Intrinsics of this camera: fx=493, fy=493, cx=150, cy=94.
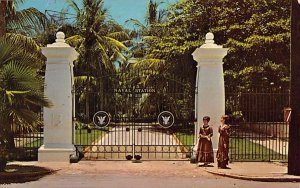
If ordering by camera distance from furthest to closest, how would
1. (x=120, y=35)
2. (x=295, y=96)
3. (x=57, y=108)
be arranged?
1. (x=120, y=35)
2. (x=57, y=108)
3. (x=295, y=96)

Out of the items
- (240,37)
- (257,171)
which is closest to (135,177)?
(257,171)

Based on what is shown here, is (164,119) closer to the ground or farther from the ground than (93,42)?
closer to the ground

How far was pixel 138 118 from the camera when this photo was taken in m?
26.5

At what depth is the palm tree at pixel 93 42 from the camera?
3575 cm

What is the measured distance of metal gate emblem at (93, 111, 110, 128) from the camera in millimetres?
A: 15852

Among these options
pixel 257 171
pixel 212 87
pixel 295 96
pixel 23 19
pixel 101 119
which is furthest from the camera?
pixel 23 19

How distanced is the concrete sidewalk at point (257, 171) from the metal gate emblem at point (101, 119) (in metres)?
3.80

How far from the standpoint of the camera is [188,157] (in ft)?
53.3

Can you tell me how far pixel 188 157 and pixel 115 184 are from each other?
5.30 m

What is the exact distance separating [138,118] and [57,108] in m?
11.7

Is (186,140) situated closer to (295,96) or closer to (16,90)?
(295,96)

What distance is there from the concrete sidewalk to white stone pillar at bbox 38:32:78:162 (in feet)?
14.4

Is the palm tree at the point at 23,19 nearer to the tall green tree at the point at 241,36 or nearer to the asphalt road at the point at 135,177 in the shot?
the asphalt road at the point at 135,177

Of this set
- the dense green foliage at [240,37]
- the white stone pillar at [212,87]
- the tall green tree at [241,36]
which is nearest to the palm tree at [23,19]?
the white stone pillar at [212,87]
